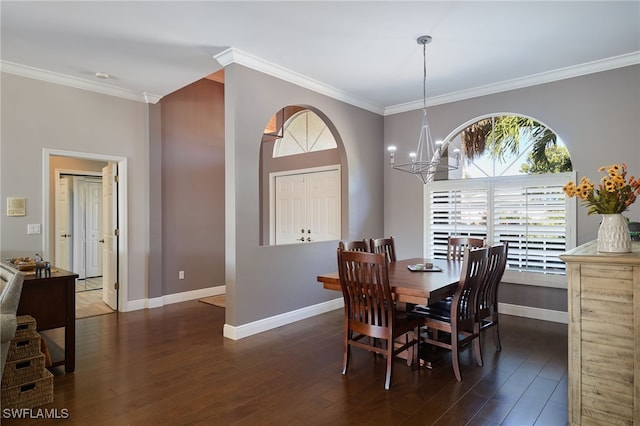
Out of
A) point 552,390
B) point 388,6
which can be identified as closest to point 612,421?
point 552,390

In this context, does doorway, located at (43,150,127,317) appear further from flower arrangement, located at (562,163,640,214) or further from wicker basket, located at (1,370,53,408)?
flower arrangement, located at (562,163,640,214)

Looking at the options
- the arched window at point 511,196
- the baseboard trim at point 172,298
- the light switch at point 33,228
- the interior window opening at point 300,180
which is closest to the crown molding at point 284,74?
the interior window opening at point 300,180

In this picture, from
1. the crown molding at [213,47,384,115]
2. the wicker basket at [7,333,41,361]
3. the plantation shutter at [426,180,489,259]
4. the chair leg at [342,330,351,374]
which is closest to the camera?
the wicker basket at [7,333,41,361]

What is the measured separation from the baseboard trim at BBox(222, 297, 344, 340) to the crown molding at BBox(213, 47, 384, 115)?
8.92 ft

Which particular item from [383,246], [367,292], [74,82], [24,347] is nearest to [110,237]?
[74,82]

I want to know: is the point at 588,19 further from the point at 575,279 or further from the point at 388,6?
the point at 575,279

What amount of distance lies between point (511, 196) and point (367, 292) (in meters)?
2.84

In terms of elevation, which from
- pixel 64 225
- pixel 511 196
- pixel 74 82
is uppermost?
pixel 74 82

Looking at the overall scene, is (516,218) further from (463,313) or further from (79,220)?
(79,220)

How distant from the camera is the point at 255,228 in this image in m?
3.89

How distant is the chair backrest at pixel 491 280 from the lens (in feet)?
9.98

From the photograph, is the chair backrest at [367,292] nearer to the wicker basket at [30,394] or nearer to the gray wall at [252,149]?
the gray wall at [252,149]

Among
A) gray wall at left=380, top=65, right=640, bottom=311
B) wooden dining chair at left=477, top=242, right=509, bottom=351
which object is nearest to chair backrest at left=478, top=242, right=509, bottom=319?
wooden dining chair at left=477, top=242, right=509, bottom=351

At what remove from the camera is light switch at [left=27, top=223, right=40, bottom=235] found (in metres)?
3.97
